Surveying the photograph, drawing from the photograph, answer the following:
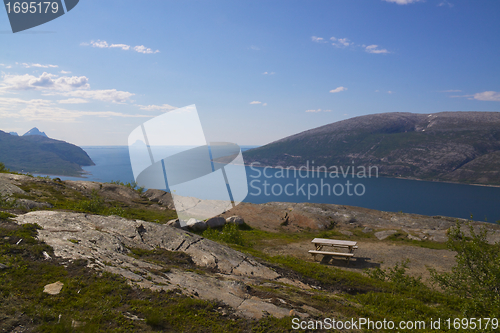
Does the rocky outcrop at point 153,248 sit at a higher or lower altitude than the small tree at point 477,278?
higher

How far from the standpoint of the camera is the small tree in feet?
22.8

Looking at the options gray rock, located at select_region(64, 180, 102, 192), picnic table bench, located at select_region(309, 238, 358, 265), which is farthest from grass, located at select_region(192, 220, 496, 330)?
gray rock, located at select_region(64, 180, 102, 192)

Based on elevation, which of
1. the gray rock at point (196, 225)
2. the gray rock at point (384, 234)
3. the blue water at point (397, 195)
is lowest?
the blue water at point (397, 195)

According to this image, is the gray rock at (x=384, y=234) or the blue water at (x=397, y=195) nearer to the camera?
the gray rock at (x=384, y=234)

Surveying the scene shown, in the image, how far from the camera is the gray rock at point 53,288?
4.37m

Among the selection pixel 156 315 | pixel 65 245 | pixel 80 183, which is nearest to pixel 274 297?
pixel 156 315

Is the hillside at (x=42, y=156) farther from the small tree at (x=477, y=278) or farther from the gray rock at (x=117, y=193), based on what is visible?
the small tree at (x=477, y=278)

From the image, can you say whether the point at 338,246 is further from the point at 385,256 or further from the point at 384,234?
the point at 384,234

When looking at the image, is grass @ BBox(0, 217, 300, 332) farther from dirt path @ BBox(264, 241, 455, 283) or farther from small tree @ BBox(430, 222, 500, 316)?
dirt path @ BBox(264, 241, 455, 283)

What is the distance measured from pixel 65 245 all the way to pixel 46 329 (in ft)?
8.92

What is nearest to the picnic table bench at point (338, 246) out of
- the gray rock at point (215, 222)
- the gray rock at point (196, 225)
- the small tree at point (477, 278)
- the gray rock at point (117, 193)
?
the small tree at point (477, 278)

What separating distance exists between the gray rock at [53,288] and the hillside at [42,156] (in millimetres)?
123632

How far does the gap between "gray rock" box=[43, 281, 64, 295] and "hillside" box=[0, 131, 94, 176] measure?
123632 millimetres

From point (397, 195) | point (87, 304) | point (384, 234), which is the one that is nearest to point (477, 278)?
point (87, 304)
